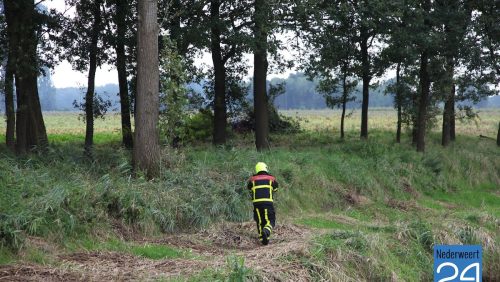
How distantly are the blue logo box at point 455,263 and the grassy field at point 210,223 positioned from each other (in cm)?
225

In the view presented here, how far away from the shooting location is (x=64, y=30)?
968 inches

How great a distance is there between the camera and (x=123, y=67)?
23953mm

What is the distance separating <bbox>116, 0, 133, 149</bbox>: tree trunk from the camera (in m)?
22.7

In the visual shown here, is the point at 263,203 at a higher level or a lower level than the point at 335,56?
lower

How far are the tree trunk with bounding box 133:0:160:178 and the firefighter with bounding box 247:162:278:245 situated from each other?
3377mm

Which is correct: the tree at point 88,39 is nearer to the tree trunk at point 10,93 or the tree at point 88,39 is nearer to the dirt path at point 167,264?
the tree trunk at point 10,93

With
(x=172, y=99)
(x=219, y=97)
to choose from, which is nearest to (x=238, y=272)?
(x=172, y=99)

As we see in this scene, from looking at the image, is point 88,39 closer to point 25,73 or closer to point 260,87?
point 25,73

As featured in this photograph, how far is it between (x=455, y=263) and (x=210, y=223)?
6.31 meters

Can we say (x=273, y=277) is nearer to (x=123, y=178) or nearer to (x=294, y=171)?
(x=123, y=178)

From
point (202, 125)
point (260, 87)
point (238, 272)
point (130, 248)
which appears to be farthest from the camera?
point (202, 125)

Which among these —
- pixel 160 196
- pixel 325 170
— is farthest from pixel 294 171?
pixel 160 196

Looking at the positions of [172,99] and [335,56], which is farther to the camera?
[335,56]

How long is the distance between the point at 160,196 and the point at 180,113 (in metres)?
3.31
